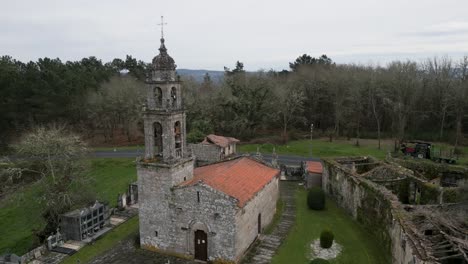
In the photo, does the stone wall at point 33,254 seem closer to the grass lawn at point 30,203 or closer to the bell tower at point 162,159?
the grass lawn at point 30,203

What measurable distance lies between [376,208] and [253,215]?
8462 millimetres

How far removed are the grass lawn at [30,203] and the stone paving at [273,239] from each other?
15.6m

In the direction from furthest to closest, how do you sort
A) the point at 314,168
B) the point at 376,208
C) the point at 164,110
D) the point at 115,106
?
the point at 115,106 < the point at 314,168 < the point at 376,208 < the point at 164,110

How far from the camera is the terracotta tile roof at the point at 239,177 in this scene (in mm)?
23391

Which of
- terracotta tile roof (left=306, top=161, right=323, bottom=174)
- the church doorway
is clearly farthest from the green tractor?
the church doorway

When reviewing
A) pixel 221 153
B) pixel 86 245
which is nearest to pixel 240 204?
pixel 86 245

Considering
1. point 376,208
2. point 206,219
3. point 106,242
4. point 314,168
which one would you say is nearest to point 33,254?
point 106,242

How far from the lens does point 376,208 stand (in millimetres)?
25812

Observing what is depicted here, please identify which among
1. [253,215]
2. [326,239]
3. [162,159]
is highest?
[162,159]

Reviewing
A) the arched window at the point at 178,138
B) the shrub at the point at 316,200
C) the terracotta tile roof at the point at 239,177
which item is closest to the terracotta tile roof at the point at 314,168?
the shrub at the point at 316,200

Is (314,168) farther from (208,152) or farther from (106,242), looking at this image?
(106,242)

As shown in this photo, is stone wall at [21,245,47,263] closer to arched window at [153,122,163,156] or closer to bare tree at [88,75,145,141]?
arched window at [153,122,163,156]

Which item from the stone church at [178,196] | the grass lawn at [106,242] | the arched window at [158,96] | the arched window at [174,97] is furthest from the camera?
the arched window at [174,97]

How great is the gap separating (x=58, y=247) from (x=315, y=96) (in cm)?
4909
